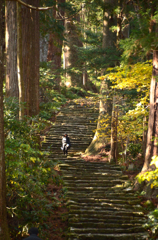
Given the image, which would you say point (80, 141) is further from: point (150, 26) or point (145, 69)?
point (150, 26)

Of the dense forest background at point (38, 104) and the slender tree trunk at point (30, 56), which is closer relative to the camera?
the dense forest background at point (38, 104)

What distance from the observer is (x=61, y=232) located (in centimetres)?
779

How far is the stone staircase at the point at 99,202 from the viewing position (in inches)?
314

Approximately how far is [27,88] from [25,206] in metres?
4.45

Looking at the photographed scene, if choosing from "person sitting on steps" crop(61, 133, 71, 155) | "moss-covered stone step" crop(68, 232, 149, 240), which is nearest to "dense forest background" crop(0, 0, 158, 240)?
"moss-covered stone step" crop(68, 232, 149, 240)

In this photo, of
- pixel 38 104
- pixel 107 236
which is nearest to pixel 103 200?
pixel 107 236

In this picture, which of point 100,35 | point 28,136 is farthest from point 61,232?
point 100,35

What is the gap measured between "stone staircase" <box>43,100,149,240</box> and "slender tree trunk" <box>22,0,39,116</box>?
198cm

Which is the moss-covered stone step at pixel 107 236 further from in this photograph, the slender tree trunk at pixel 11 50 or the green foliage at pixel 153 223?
the slender tree trunk at pixel 11 50

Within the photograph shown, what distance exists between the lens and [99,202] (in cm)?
935

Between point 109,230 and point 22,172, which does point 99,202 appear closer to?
point 109,230

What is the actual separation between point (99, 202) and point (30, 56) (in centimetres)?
605

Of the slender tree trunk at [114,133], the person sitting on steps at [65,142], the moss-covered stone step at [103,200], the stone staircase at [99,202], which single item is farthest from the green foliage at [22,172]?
the person sitting on steps at [65,142]

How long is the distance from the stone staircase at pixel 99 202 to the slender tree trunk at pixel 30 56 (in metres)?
1.98
